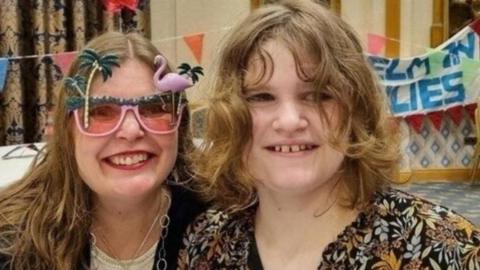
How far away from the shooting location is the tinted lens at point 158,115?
1.31 m

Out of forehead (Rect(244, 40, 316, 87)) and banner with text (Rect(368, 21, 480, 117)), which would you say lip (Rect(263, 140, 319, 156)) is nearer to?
forehead (Rect(244, 40, 316, 87))

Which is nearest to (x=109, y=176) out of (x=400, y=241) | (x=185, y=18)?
(x=400, y=241)

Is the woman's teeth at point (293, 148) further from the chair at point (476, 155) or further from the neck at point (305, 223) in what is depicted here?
the chair at point (476, 155)

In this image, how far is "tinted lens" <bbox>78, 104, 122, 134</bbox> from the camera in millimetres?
1286

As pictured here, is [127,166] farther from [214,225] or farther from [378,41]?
[378,41]

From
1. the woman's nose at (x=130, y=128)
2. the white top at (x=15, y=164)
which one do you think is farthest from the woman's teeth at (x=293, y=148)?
the white top at (x=15, y=164)

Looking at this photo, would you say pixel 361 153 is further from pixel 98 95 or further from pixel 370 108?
pixel 98 95

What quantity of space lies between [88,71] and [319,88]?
0.53m

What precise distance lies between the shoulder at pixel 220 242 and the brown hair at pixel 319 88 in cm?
10

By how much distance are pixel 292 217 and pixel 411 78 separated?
455cm

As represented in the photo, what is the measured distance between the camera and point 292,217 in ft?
3.66

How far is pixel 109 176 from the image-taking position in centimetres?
130

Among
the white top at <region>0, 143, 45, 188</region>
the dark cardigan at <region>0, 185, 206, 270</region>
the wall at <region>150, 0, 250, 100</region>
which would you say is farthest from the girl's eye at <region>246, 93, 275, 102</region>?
the wall at <region>150, 0, 250, 100</region>

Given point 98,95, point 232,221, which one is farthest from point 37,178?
point 232,221
